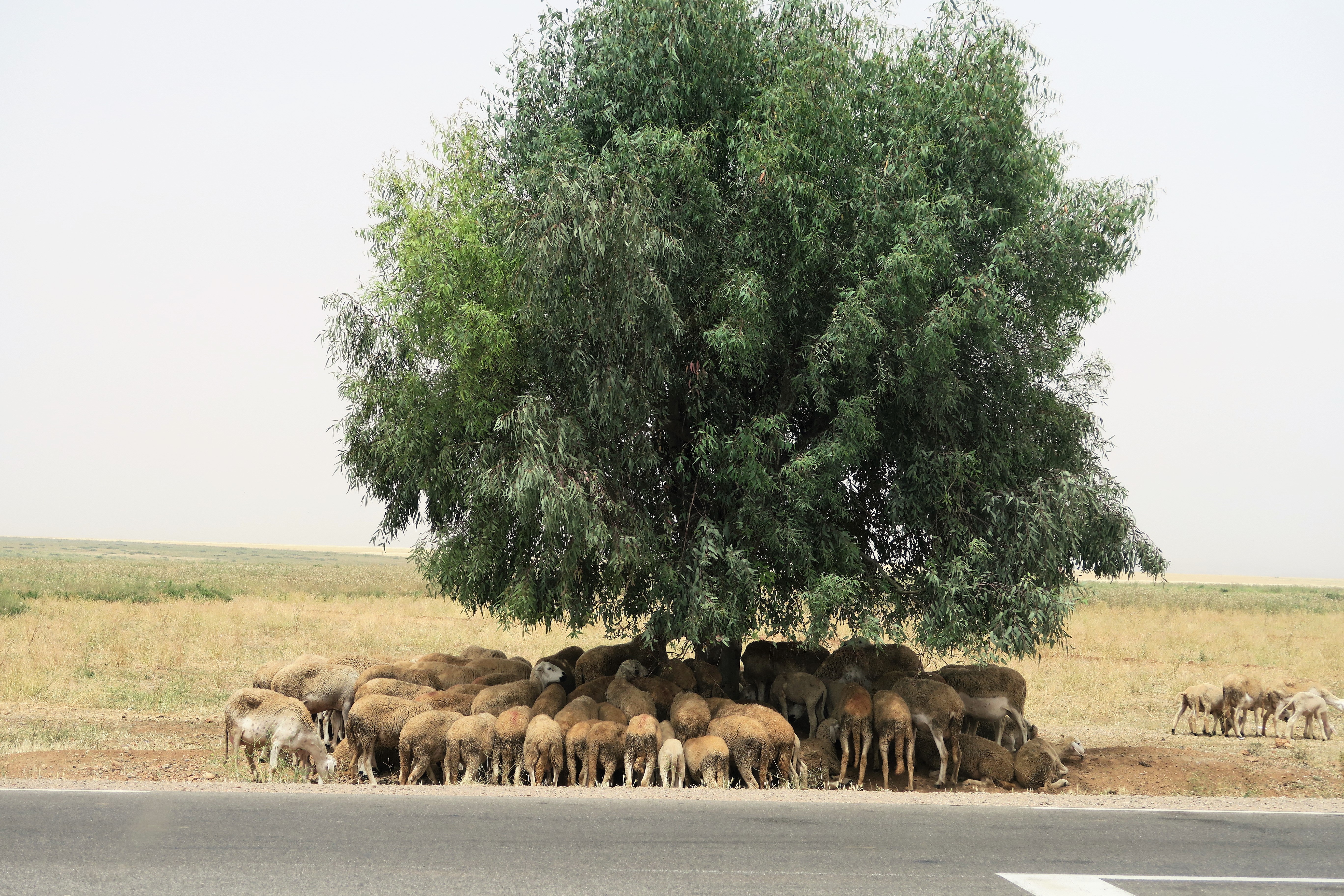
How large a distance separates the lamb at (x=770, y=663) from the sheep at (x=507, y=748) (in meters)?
4.60

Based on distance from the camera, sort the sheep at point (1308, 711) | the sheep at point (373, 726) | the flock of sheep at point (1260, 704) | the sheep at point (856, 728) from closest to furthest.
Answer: the sheep at point (373, 726)
the sheep at point (856, 728)
the sheep at point (1308, 711)
the flock of sheep at point (1260, 704)

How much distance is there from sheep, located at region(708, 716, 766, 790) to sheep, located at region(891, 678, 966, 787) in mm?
2500

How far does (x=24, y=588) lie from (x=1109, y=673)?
151ft

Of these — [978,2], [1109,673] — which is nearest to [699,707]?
[978,2]

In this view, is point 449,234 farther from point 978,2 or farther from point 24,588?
point 24,588

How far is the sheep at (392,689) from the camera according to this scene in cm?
1391

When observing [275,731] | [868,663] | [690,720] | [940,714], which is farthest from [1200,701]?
[275,731]

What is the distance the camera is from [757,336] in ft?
43.5

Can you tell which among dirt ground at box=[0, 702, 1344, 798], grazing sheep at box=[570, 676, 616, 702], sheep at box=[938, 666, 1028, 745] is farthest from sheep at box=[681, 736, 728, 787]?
sheep at box=[938, 666, 1028, 745]

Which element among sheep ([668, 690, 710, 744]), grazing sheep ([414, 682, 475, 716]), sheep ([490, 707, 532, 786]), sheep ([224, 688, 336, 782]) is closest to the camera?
sheep ([490, 707, 532, 786])

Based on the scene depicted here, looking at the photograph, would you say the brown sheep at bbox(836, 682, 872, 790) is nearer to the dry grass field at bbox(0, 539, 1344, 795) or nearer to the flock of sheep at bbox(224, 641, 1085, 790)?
the flock of sheep at bbox(224, 641, 1085, 790)

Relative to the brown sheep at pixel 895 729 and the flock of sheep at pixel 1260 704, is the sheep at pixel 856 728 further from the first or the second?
the flock of sheep at pixel 1260 704

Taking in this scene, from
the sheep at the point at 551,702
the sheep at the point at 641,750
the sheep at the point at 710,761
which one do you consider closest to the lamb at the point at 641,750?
the sheep at the point at 641,750

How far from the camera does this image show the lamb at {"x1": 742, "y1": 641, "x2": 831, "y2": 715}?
16078 mm
